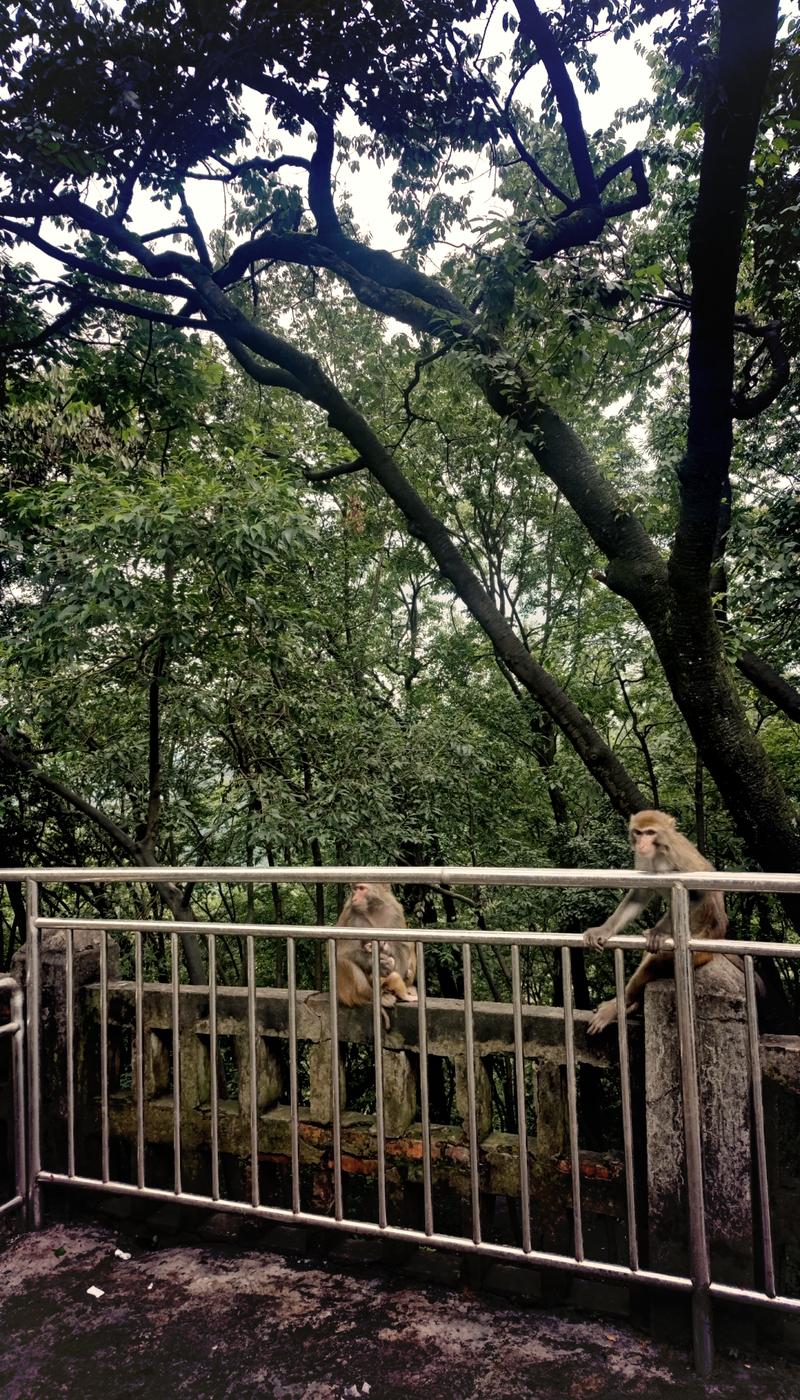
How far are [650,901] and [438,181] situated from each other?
699cm

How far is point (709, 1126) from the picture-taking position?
6.93 ft

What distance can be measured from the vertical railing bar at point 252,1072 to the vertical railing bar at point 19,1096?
78cm

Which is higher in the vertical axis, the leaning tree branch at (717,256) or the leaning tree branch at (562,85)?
the leaning tree branch at (562,85)

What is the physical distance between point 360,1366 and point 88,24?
743 centimetres

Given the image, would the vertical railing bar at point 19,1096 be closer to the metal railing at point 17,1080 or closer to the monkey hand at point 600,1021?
the metal railing at point 17,1080

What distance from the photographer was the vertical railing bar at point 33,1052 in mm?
2732

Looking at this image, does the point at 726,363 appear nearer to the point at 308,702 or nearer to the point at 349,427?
the point at 349,427

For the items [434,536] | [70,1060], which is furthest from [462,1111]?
[434,536]

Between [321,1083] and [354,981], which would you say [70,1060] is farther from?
[354,981]

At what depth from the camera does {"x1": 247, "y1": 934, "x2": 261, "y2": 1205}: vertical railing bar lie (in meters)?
2.44

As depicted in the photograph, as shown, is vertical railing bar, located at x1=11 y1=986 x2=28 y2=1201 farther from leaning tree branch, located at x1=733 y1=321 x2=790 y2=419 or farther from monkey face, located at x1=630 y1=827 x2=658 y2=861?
leaning tree branch, located at x1=733 y1=321 x2=790 y2=419

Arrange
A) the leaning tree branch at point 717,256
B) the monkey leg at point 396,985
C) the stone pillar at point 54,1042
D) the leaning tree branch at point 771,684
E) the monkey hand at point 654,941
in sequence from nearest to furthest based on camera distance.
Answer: the monkey hand at point 654,941
the stone pillar at point 54,1042
the leaning tree branch at point 717,256
the monkey leg at point 396,985
the leaning tree branch at point 771,684

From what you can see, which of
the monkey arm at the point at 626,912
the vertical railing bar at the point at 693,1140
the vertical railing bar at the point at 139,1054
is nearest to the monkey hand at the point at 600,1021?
the monkey arm at the point at 626,912

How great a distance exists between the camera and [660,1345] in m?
2.08
